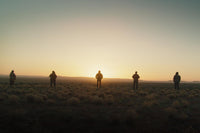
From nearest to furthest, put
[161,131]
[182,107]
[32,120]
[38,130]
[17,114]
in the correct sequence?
1. [38,130]
2. [161,131]
3. [32,120]
4. [17,114]
5. [182,107]

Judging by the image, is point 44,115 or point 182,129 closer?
point 182,129

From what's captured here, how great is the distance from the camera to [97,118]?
23.9 ft

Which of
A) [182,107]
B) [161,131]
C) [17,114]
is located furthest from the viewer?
[182,107]

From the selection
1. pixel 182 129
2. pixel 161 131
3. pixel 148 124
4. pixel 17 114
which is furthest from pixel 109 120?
pixel 17 114

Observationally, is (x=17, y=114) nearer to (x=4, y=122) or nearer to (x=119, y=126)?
(x=4, y=122)

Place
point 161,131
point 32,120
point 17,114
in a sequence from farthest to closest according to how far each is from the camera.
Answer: point 17,114
point 32,120
point 161,131

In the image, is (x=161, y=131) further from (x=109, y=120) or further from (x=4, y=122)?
(x=4, y=122)

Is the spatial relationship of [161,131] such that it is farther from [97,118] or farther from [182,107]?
[182,107]

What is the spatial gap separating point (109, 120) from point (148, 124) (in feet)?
4.96

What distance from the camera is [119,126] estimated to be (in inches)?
247

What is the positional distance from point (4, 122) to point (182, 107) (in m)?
9.63

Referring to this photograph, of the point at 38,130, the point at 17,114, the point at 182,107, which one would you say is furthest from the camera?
the point at 182,107

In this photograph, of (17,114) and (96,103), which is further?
(96,103)

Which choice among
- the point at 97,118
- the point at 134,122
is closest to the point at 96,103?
the point at 97,118
